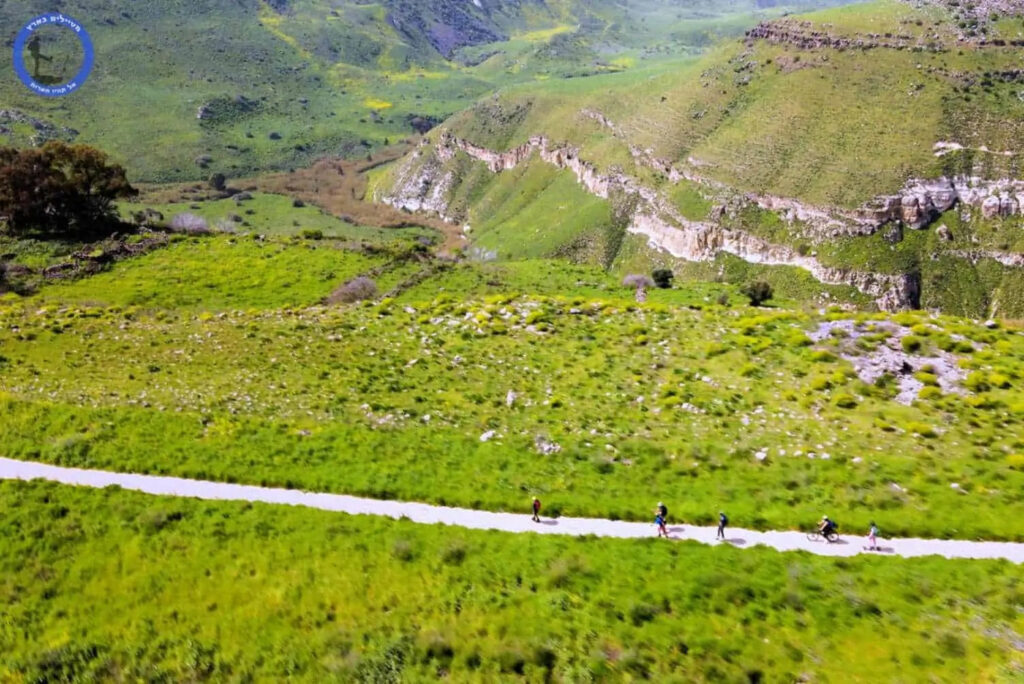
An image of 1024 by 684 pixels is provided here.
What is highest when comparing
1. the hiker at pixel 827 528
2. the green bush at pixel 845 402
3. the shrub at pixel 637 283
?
the shrub at pixel 637 283

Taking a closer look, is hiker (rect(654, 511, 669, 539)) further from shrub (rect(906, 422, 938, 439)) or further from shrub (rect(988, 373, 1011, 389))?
shrub (rect(988, 373, 1011, 389))

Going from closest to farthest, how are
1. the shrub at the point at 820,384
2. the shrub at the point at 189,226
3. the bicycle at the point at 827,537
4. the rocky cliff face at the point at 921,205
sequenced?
the bicycle at the point at 827,537, the shrub at the point at 820,384, the shrub at the point at 189,226, the rocky cliff face at the point at 921,205

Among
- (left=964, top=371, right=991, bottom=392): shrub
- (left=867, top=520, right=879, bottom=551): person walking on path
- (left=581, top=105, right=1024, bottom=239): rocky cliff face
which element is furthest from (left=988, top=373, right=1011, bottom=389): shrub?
(left=581, top=105, right=1024, bottom=239): rocky cliff face

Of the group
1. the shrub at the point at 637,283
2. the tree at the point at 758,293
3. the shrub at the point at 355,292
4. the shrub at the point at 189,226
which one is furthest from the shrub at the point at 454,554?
the shrub at the point at 189,226

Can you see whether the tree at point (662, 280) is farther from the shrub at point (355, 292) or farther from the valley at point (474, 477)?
the shrub at point (355, 292)

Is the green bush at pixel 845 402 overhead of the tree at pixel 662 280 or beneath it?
beneath

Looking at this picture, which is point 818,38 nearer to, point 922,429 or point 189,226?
point 189,226

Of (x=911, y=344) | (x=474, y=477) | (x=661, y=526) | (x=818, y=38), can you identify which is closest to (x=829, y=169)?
(x=818, y=38)

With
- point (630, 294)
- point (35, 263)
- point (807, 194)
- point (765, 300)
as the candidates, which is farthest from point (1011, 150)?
point (35, 263)
